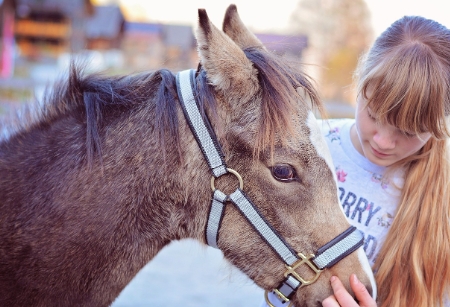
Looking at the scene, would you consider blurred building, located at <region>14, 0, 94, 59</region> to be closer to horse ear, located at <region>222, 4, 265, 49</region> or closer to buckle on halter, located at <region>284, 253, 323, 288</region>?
horse ear, located at <region>222, 4, 265, 49</region>

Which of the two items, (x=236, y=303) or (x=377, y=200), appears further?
(x=236, y=303)

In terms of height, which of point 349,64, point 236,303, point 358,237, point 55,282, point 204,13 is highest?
point 204,13

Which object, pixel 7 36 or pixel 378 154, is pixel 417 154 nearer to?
pixel 378 154

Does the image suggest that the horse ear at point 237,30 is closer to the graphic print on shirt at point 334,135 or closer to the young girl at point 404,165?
the young girl at point 404,165

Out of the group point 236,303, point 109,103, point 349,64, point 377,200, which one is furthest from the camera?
point 349,64

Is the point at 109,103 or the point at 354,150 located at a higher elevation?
the point at 109,103

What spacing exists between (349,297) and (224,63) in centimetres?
110

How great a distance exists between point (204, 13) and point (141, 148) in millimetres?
631

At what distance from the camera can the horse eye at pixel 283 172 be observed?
1.85 metres

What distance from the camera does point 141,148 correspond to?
1910mm

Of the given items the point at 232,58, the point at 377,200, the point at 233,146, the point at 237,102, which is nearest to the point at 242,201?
the point at 233,146

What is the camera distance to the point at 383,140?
216cm

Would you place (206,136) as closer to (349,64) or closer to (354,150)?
(354,150)

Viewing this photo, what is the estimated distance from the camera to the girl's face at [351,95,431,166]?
2.17 metres
